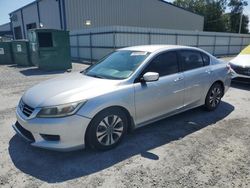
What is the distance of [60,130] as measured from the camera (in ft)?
9.75

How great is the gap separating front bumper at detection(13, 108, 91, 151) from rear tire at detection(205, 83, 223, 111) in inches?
120

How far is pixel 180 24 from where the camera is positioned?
27.6 metres

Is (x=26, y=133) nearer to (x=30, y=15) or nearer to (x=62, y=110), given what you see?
(x=62, y=110)

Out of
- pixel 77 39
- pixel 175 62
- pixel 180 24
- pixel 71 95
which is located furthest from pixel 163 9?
pixel 71 95

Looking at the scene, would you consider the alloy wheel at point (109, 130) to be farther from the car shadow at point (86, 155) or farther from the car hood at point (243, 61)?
the car hood at point (243, 61)

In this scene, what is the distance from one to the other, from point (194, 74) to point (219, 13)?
4841 cm

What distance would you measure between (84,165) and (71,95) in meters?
0.99

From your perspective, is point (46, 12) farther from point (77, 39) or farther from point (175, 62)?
point (175, 62)

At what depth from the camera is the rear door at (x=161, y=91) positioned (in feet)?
11.9

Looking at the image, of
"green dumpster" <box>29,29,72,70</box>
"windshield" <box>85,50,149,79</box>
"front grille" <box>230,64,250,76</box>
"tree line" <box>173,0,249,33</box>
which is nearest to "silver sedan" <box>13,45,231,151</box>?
"windshield" <box>85,50,149,79</box>

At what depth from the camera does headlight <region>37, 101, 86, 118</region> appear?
2.99 meters

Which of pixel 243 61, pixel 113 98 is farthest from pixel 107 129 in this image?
pixel 243 61

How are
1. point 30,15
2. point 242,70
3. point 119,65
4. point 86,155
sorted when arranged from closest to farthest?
1. point 86,155
2. point 119,65
3. point 242,70
4. point 30,15

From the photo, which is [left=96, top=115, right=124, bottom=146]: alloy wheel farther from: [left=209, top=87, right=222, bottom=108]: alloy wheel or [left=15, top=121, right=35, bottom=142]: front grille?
[left=209, top=87, right=222, bottom=108]: alloy wheel
